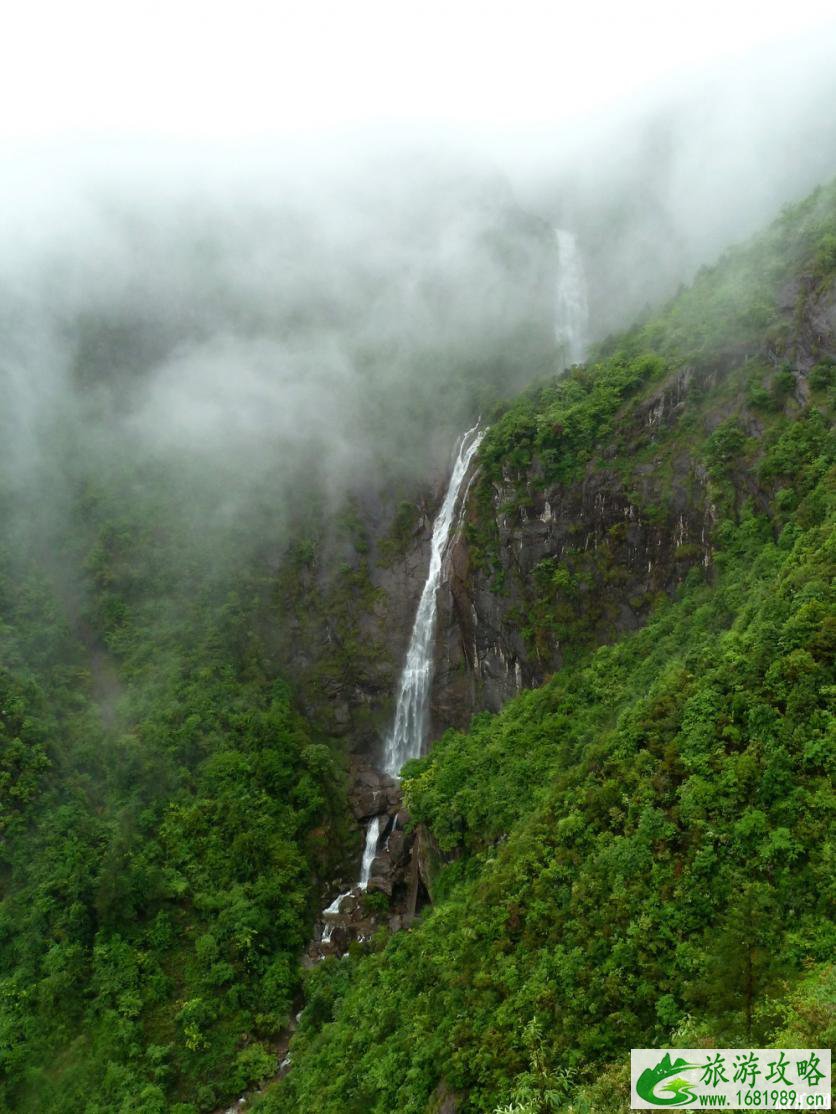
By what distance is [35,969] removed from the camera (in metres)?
27.1

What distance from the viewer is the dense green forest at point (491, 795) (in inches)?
581

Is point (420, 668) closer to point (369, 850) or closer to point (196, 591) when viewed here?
point (369, 850)

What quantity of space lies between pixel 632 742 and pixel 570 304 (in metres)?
46.0

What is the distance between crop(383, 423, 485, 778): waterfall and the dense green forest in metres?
3.05

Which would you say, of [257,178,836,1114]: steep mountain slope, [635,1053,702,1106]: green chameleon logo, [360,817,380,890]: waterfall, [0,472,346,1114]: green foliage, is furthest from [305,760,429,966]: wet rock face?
[635,1053,702,1106]: green chameleon logo

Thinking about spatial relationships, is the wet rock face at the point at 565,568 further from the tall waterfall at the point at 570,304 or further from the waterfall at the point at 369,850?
the tall waterfall at the point at 570,304

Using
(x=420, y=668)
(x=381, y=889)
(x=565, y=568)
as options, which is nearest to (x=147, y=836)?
Result: (x=381, y=889)

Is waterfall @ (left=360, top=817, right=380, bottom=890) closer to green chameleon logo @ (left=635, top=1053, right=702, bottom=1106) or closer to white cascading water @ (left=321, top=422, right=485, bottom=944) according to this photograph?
white cascading water @ (left=321, top=422, right=485, bottom=944)

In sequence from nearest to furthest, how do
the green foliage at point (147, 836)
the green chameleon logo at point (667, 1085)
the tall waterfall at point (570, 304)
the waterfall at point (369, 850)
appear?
the green chameleon logo at point (667, 1085)
the green foliage at point (147, 836)
the waterfall at point (369, 850)
the tall waterfall at point (570, 304)

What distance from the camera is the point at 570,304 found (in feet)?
187

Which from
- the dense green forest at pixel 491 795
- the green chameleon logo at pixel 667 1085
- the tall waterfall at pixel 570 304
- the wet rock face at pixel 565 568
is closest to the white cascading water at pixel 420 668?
the wet rock face at pixel 565 568

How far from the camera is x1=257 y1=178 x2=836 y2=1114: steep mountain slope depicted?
1405 centimetres

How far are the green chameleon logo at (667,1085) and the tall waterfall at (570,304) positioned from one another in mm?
45688

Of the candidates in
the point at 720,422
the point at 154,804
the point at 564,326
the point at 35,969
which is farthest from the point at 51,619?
the point at 564,326
